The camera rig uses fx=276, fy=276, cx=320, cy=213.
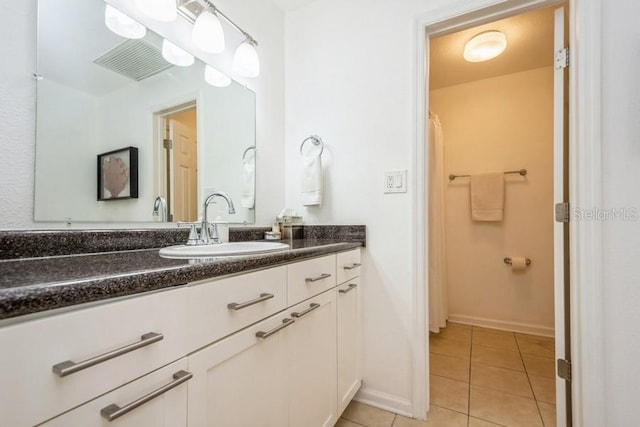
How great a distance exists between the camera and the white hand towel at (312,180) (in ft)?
5.24

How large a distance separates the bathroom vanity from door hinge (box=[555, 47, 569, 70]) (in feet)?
4.37

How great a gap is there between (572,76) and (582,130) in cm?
25

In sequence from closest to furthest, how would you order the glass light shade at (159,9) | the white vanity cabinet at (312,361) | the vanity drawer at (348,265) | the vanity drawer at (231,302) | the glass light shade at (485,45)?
the vanity drawer at (231,302), the white vanity cabinet at (312,361), the glass light shade at (159,9), the vanity drawer at (348,265), the glass light shade at (485,45)

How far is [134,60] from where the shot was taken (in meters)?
1.05

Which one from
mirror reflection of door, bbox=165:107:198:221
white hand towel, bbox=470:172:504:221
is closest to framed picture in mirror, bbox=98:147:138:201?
mirror reflection of door, bbox=165:107:198:221

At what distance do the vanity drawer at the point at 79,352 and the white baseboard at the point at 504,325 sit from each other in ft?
9.06

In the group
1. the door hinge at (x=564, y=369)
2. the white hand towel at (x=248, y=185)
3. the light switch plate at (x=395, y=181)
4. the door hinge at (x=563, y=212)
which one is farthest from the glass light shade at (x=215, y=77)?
the door hinge at (x=564, y=369)

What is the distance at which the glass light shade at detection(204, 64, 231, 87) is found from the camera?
134 centimetres

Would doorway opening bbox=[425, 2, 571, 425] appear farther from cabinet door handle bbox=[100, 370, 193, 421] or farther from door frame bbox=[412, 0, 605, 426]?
cabinet door handle bbox=[100, 370, 193, 421]

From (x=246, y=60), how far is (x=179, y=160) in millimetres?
667

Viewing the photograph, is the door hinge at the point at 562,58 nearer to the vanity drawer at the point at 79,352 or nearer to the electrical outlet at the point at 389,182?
the electrical outlet at the point at 389,182

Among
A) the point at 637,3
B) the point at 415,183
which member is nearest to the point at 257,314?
the point at 415,183

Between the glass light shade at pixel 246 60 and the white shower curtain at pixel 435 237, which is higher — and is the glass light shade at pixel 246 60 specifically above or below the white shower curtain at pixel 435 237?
above

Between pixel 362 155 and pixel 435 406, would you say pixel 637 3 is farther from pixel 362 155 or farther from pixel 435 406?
pixel 435 406
